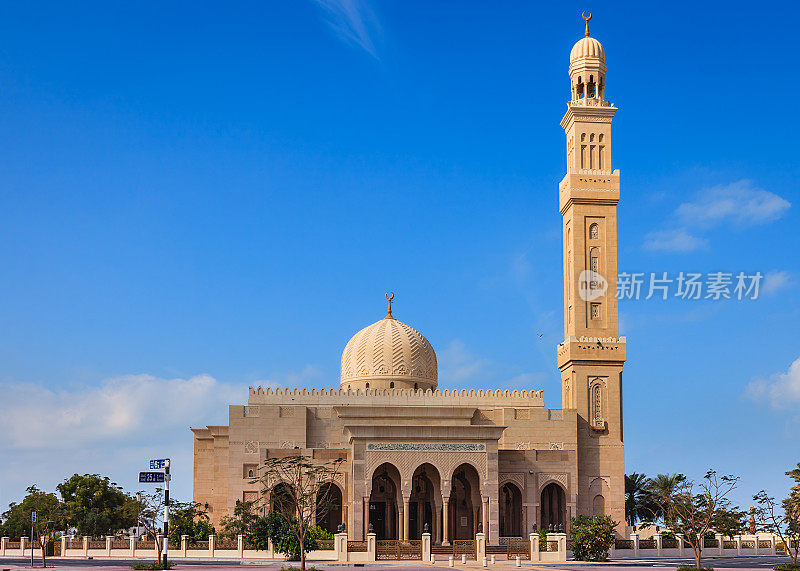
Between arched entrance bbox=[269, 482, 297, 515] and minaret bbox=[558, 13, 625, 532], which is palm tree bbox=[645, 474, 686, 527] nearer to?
minaret bbox=[558, 13, 625, 532]

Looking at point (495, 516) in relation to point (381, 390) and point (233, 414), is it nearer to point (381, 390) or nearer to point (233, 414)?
point (381, 390)

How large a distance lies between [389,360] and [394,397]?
337 cm

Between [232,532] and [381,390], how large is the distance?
11.4m

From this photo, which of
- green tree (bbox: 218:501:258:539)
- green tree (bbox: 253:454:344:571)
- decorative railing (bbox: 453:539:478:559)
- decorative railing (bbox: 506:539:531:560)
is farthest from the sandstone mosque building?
decorative railing (bbox: 453:539:478:559)

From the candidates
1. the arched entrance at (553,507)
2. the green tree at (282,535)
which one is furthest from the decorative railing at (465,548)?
the arched entrance at (553,507)

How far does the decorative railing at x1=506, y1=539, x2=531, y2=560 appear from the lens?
40438 mm

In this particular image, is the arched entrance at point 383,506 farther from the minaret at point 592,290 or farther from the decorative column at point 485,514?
the minaret at point 592,290

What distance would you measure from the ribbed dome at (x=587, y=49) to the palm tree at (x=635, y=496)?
24.2 metres

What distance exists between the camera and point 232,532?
45188 millimetres

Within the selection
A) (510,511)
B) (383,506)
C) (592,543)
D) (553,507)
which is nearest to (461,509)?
(510,511)

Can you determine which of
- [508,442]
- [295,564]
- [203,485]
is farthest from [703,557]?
[203,485]

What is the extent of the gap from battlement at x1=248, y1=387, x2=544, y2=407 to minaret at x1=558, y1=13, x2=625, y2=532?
271 cm

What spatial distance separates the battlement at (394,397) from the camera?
53062 mm

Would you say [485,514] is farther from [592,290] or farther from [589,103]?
[589,103]
